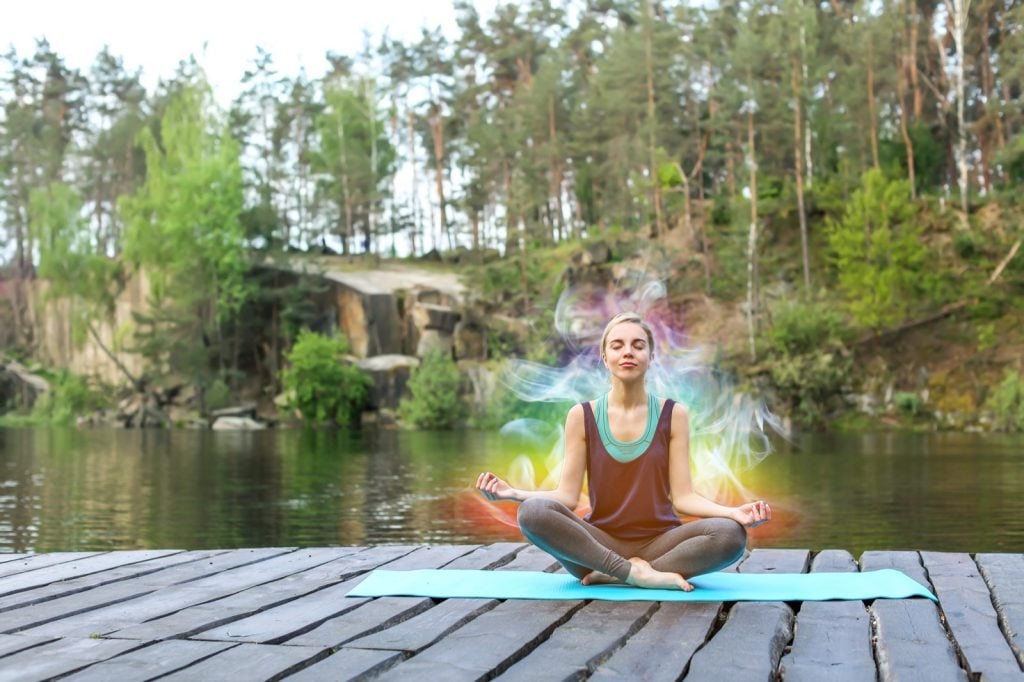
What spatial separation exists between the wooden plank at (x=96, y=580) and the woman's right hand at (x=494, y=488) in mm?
1995

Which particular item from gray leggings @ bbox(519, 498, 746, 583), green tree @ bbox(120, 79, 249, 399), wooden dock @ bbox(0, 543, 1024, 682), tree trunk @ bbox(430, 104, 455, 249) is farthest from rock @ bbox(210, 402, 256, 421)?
gray leggings @ bbox(519, 498, 746, 583)

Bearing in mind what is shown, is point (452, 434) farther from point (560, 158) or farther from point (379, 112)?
point (379, 112)

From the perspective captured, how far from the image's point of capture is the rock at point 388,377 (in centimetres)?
4634

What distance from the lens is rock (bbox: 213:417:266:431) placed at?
4669cm

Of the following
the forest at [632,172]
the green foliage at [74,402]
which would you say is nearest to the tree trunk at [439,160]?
the forest at [632,172]

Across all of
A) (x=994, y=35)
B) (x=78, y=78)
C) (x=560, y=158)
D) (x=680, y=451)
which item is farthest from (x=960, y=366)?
(x=78, y=78)

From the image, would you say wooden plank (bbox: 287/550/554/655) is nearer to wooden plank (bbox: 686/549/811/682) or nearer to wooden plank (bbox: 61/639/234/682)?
wooden plank (bbox: 61/639/234/682)

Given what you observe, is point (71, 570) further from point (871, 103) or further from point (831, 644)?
point (871, 103)

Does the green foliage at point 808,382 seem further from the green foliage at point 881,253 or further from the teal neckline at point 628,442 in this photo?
the teal neckline at point 628,442

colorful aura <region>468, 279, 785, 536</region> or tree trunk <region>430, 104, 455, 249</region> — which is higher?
tree trunk <region>430, 104, 455, 249</region>

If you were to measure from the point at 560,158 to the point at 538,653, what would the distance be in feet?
170

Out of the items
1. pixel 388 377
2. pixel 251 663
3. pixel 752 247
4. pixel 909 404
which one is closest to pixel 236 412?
pixel 388 377

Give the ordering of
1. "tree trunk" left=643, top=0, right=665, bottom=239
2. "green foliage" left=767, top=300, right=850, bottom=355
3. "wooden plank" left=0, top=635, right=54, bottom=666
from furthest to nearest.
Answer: "tree trunk" left=643, top=0, right=665, bottom=239, "green foliage" left=767, top=300, right=850, bottom=355, "wooden plank" left=0, top=635, right=54, bottom=666

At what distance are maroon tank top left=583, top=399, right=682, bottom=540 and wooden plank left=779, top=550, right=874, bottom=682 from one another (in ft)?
2.63
